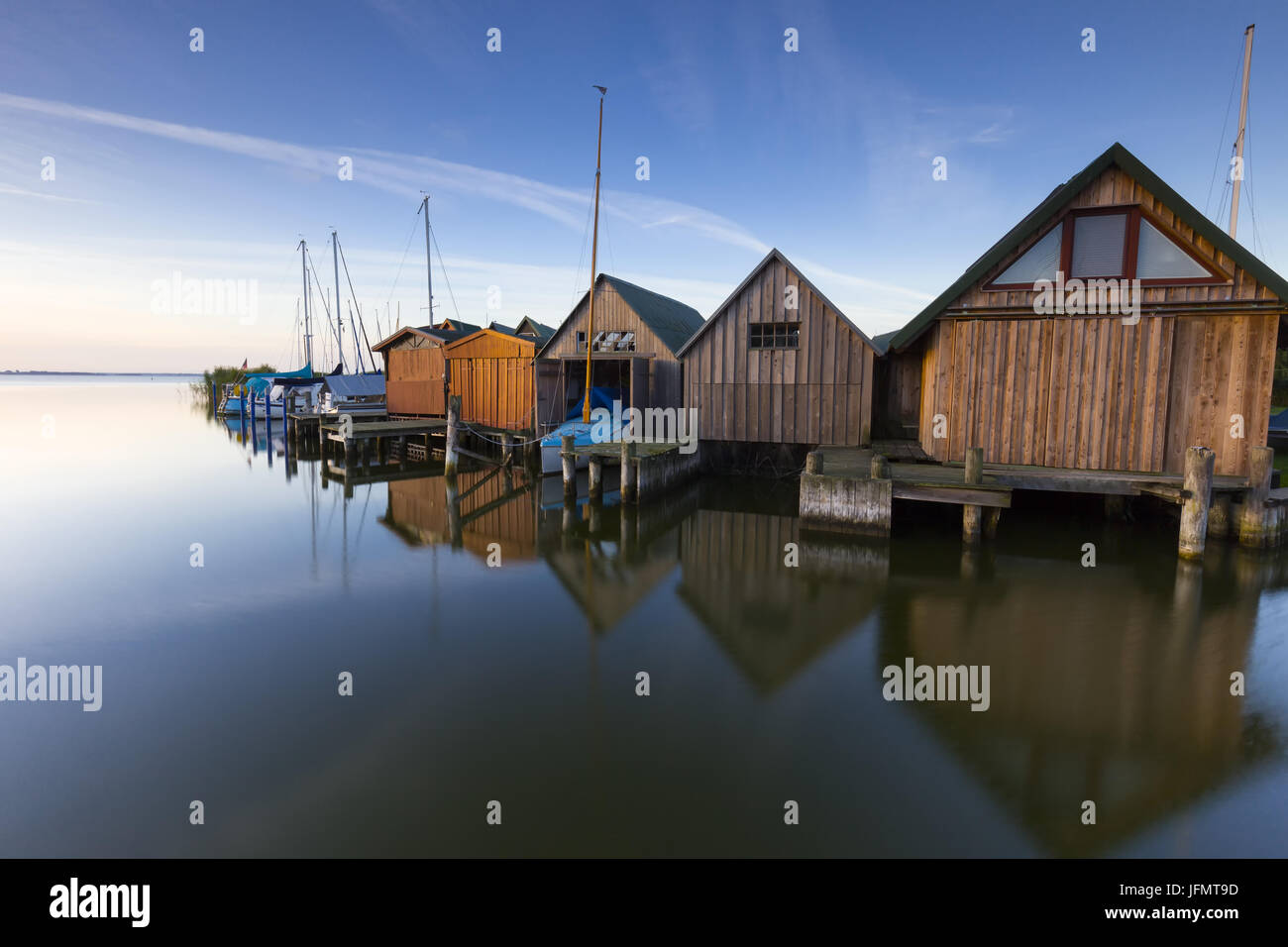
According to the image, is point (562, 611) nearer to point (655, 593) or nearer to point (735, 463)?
point (655, 593)

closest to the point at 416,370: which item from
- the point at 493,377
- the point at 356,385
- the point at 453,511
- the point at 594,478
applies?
the point at 493,377

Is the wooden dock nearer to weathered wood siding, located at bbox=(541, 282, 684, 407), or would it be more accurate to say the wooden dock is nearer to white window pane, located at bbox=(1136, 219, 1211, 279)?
white window pane, located at bbox=(1136, 219, 1211, 279)

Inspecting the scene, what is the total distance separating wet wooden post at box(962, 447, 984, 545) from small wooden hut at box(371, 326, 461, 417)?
23415mm

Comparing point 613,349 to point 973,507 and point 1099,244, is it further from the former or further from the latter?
point 1099,244

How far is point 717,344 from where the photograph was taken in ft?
68.2

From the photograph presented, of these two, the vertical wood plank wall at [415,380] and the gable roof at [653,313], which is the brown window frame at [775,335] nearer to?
the gable roof at [653,313]

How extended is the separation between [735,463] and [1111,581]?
13854 millimetres

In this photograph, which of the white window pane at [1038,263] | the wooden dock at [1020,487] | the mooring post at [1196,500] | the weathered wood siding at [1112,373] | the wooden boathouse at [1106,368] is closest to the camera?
the mooring post at [1196,500]

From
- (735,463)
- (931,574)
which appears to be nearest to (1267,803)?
(931,574)

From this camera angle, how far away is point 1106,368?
1386 cm

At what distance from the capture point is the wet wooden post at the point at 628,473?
17.3 m

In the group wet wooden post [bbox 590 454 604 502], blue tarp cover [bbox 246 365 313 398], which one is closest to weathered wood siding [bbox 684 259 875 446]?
wet wooden post [bbox 590 454 604 502]

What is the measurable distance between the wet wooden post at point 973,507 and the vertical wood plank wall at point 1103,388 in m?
2.01

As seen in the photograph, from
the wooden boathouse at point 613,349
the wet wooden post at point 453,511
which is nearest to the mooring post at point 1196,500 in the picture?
the wet wooden post at point 453,511
